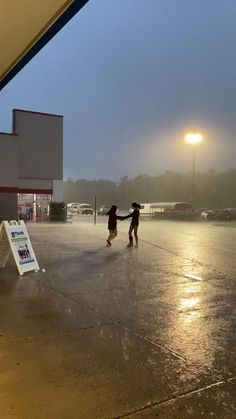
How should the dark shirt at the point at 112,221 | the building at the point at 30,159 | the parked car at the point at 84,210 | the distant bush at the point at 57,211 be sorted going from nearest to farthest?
1. the dark shirt at the point at 112,221
2. the building at the point at 30,159
3. the distant bush at the point at 57,211
4. the parked car at the point at 84,210

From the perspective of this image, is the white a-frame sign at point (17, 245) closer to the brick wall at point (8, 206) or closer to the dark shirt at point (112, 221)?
the dark shirt at point (112, 221)

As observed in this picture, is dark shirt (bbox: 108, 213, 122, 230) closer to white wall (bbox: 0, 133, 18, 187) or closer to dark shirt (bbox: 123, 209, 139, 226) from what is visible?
dark shirt (bbox: 123, 209, 139, 226)

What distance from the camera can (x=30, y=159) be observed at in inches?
1459

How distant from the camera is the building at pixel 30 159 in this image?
32.7 metres

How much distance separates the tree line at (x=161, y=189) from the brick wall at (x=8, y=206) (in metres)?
79.7

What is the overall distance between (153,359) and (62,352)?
1053 mm

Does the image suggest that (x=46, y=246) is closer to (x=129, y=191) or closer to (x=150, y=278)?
(x=150, y=278)

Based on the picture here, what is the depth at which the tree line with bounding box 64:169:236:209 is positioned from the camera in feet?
389

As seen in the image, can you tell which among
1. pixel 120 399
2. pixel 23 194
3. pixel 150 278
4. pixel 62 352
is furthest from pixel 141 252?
pixel 23 194

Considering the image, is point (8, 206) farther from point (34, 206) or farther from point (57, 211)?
point (34, 206)

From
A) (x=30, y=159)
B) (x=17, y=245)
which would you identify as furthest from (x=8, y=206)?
(x=17, y=245)

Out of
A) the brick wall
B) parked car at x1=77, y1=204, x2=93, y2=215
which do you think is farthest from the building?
parked car at x1=77, y1=204, x2=93, y2=215

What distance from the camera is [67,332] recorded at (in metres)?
6.25

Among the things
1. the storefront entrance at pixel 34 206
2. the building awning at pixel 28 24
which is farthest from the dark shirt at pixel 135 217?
the storefront entrance at pixel 34 206
